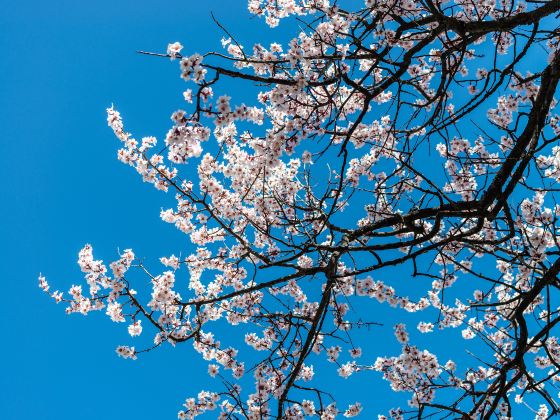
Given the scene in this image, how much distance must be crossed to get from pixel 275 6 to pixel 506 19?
2.98m

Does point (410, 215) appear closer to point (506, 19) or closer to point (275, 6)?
point (506, 19)

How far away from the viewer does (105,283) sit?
215 inches

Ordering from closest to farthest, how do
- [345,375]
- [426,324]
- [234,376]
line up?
1. [234,376]
2. [345,375]
3. [426,324]

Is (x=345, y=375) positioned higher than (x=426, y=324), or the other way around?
(x=426, y=324)

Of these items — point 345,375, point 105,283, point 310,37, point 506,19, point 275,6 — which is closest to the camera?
point 506,19

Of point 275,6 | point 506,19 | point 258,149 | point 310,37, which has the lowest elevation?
point 258,149

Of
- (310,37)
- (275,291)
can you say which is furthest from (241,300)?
(310,37)

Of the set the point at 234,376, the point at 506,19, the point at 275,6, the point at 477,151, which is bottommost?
the point at 234,376

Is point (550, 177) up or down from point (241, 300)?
up

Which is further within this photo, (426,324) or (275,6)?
(426,324)

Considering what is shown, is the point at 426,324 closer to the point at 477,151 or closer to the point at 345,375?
the point at 345,375

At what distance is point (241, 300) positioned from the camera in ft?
23.2

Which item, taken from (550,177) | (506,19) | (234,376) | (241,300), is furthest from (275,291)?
(506,19)

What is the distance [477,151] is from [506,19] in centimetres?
289
